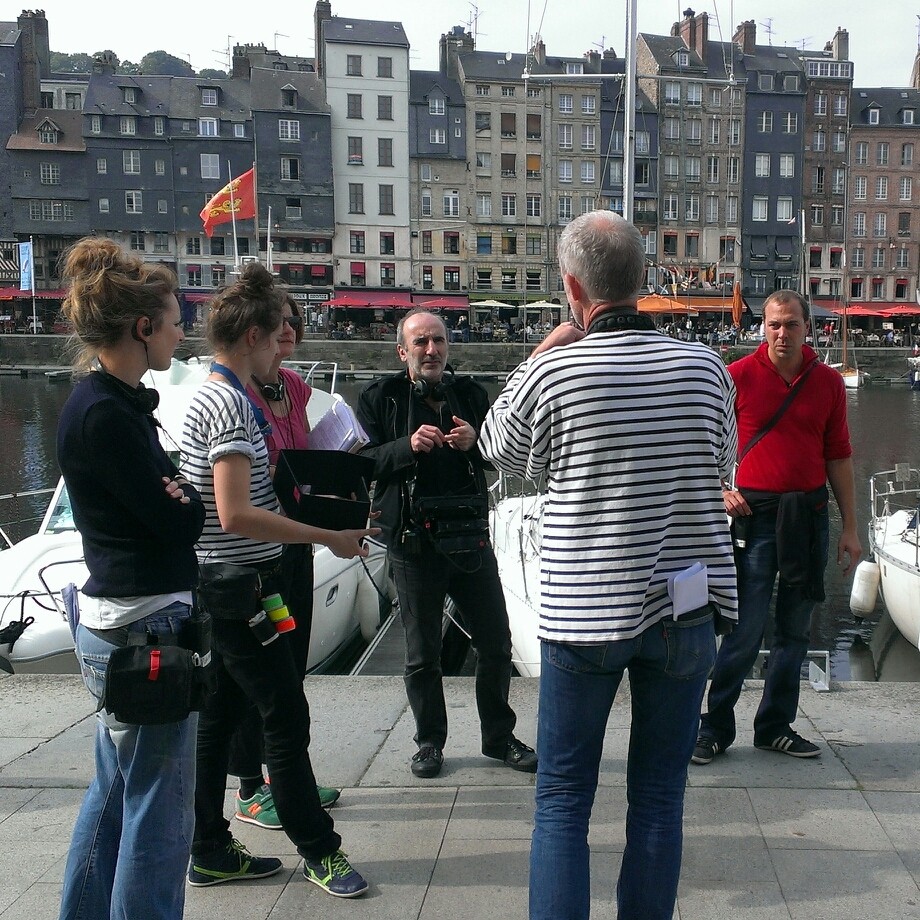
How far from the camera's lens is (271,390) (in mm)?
3533

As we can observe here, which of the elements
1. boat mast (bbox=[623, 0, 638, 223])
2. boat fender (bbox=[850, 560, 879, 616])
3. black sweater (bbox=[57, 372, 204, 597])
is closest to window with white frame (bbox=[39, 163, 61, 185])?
boat mast (bbox=[623, 0, 638, 223])

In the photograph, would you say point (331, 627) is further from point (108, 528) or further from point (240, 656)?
point (108, 528)

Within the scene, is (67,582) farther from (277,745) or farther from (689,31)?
(689,31)

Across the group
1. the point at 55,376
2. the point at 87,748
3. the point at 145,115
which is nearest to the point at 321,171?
the point at 145,115

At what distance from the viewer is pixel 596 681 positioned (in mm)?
2578

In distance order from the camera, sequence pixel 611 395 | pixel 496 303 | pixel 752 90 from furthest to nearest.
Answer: pixel 752 90
pixel 496 303
pixel 611 395

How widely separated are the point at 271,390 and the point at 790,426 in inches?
87.9

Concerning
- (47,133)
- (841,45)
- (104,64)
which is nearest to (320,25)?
(104,64)

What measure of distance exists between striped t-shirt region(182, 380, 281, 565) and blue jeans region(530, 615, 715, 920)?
3.60ft

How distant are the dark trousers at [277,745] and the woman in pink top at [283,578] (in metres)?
0.27

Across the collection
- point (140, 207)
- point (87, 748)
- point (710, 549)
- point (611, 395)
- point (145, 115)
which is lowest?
point (87, 748)

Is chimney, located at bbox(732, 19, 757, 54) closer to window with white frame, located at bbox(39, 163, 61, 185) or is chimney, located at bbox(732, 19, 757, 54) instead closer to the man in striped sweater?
window with white frame, located at bbox(39, 163, 61, 185)

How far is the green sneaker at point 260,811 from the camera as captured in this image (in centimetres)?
368

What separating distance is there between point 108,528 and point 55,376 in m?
49.7
